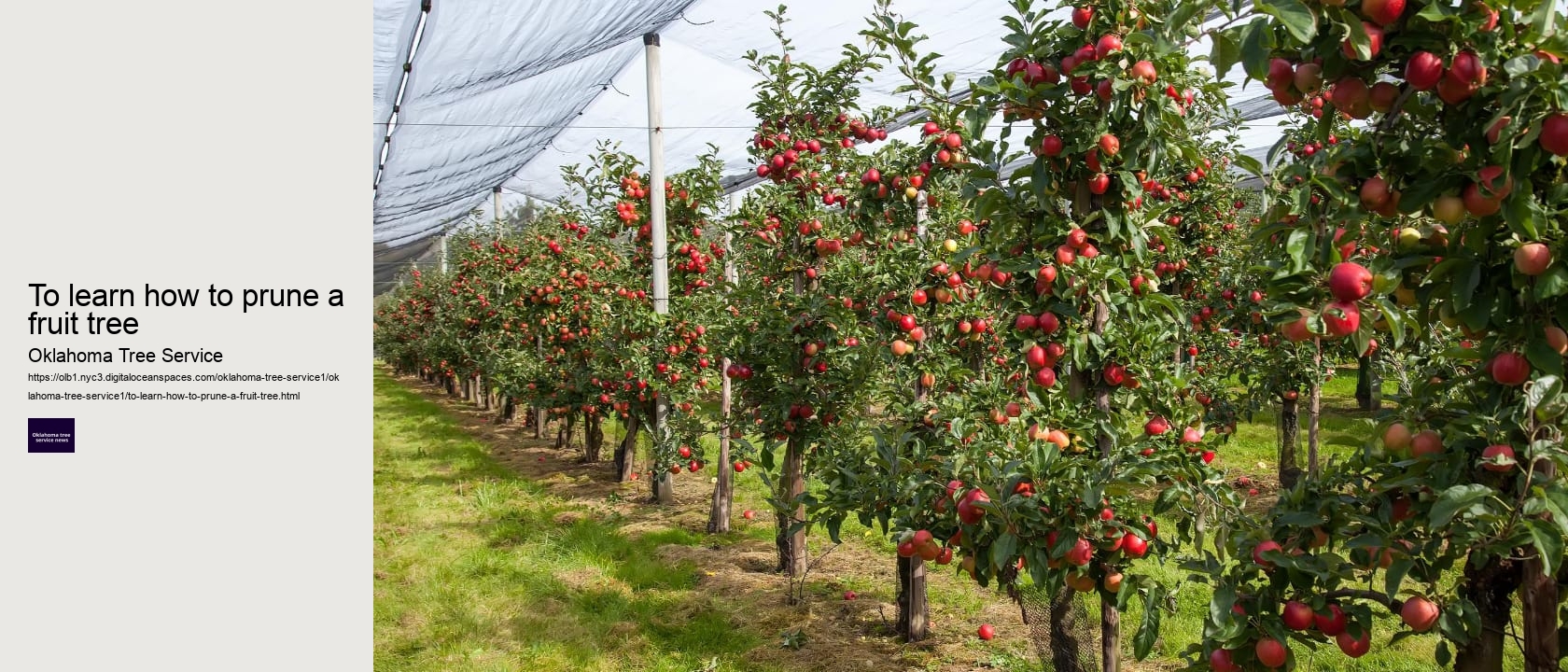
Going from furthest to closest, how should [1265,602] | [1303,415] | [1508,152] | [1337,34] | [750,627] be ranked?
[1303,415] < [750,627] < [1265,602] < [1337,34] < [1508,152]

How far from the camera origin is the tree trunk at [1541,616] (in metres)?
1.50

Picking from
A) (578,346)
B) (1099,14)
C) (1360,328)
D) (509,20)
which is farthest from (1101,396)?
(578,346)

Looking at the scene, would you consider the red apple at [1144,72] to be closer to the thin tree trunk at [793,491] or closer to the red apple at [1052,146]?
the red apple at [1052,146]

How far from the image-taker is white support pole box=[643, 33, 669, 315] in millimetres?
5859

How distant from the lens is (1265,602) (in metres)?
1.65

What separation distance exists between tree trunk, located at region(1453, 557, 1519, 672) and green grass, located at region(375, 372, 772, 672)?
108 inches

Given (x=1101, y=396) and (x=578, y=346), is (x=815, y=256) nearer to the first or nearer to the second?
(x=1101, y=396)

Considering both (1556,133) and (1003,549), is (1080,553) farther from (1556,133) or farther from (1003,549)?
(1556,133)

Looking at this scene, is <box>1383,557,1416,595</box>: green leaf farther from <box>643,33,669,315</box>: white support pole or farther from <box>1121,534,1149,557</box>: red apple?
<box>643,33,669,315</box>: white support pole

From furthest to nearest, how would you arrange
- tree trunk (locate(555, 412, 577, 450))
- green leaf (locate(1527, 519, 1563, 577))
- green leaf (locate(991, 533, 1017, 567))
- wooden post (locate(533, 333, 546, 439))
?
wooden post (locate(533, 333, 546, 439))
tree trunk (locate(555, 412, 577, 450))
green leaf (locate(991, 533, 1017, 567))
green leaf (locate(1527, 519, 1563, 577))

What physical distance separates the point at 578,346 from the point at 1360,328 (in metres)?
7.32

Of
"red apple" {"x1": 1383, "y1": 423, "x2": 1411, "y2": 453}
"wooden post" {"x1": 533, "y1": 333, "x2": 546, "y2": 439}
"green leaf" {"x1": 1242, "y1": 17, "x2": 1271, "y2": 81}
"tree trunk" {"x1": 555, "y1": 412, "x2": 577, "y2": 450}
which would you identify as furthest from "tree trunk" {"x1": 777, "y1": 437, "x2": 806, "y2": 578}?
"wooden post" {"x1": 533, "y1": 333, "x2": 546, "y2": 439}
